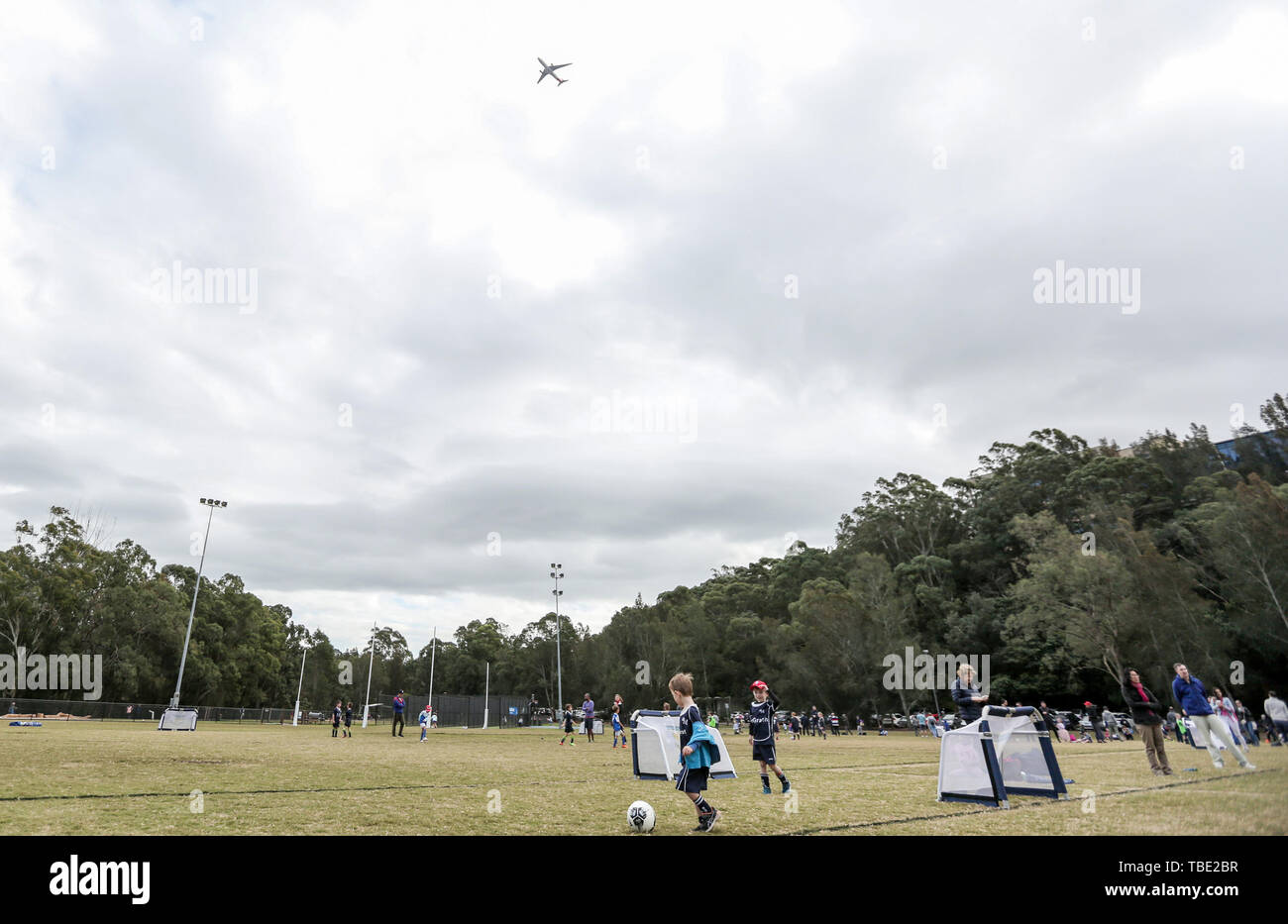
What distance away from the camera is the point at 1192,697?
13.4 metres

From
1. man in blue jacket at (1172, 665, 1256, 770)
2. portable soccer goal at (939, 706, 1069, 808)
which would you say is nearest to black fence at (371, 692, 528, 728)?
man in blue jacket at (1172, 665, 1256, 770)

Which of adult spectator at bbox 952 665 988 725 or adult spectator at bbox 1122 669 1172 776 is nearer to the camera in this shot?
adult spectator at bbox 952 665 988 725

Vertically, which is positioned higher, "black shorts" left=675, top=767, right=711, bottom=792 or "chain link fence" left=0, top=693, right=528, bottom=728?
"black shorts" left=675, top=767, right=711, bottom=792

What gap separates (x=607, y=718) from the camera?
278 feet

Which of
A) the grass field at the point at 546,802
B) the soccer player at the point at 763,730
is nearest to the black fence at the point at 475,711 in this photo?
the grass field at the point at 546,802

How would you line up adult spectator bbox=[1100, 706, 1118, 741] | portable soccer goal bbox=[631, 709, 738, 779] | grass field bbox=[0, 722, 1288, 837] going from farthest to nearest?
adult spectator bbox=[1100, 706, 1118, 741]
portable soccer goal bbox=[631, 709, 738, 779]
grass field bbox=[0, 722, 1288, 837]

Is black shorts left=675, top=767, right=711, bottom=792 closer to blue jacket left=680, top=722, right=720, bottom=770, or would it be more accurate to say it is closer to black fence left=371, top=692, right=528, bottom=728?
blue jacket left=680, top=722, right=720, bottom=770

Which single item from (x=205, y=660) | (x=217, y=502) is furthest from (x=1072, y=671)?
(x=205, y=660)

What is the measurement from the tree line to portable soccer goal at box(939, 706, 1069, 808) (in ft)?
62.7

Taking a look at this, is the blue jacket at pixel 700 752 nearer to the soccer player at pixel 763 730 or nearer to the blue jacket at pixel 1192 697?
the soccer player at pixel 763 730

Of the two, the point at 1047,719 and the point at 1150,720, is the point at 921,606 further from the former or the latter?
the point at 1150,720

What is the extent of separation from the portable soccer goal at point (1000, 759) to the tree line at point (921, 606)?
19126 millimetres

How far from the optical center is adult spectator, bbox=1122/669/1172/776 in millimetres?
13742
